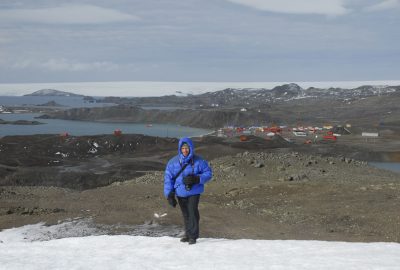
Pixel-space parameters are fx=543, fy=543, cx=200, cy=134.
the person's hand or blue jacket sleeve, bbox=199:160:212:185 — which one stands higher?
blue jacket sleeve, bbox=199:160:212:185

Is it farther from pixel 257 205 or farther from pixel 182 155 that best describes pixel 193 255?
pixel 257 205

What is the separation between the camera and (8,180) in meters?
39.8

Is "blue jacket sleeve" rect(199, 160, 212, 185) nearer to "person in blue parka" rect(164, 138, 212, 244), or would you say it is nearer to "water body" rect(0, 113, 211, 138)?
"person in blue parka" rect(164, 138, 212, 244)

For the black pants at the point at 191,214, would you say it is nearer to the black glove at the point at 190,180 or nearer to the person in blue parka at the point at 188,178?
the person in blue parka at the point at 188,178

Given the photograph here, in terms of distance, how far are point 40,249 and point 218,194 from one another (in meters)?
11.5

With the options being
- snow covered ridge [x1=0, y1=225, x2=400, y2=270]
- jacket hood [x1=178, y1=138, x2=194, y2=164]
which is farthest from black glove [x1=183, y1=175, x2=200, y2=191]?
snow covered ridge [x1=0, y1=225, x2=400, y2=270]

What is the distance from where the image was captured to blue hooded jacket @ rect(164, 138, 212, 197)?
955 cm

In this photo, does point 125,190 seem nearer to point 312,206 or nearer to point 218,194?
point 218,194

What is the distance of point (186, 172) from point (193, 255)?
4.86 feet

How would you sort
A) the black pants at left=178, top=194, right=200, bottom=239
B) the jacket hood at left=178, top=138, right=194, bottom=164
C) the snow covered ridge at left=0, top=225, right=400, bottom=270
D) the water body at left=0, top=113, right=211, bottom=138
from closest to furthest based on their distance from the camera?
the snow covered ridge at left=0, top=225, right=400, bottom=270 → the jacket hood at left=178, top=138, right=194, bottom=164 → the black pants at left=178, top=194, right=200, bottom=239 → the water body at left=0, top=113, right=211, bottom=138

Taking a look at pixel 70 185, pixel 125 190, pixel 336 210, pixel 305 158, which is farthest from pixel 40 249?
pixel 70 185

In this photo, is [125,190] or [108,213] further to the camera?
[125,190]

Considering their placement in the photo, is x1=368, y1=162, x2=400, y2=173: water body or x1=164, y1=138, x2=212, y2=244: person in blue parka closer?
x1=164, y1=138, x2=212, y2=244: person in blue parka

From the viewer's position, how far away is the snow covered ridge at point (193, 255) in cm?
812
